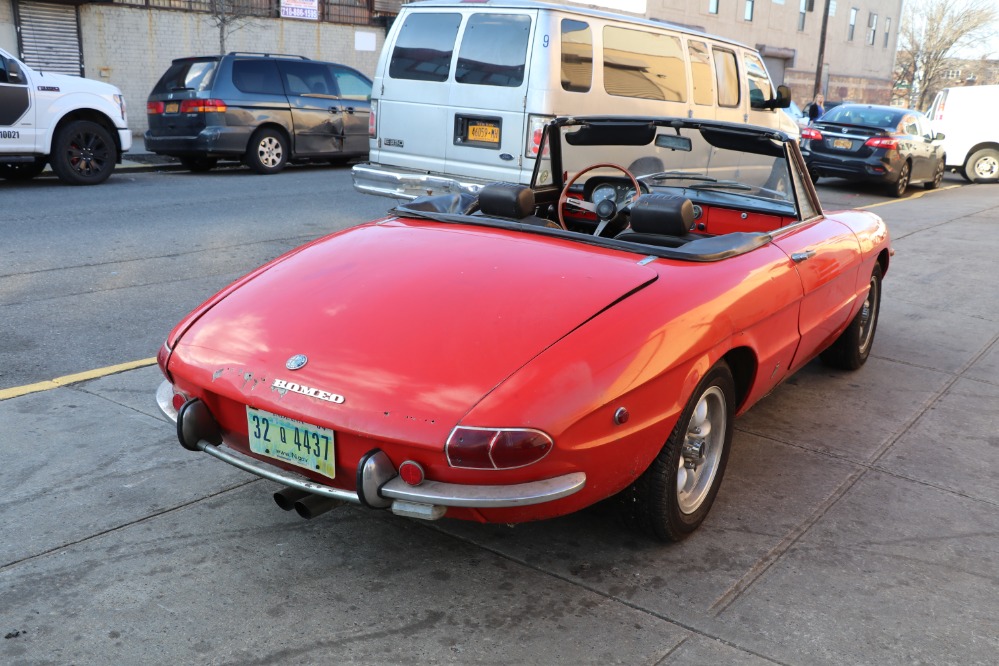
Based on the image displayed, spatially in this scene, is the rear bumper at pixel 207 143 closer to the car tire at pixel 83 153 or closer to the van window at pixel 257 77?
the van window at pixel 257 77

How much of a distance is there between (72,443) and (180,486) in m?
0.67

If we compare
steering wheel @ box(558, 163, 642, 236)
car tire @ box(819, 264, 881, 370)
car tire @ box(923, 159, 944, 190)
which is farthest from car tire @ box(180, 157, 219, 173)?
car tire @ box(923, 159, 944, 190)

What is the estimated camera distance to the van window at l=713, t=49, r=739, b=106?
10.5 m

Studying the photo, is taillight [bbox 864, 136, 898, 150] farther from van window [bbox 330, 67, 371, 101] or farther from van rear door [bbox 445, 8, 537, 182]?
van rear door [bbox 445, 8, 537, 182]

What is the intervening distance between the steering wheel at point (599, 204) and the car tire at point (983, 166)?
17694 mm

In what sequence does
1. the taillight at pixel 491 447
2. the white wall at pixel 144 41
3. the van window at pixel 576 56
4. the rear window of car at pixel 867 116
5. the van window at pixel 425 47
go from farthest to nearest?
the white wall at pixel 144 41, the rear window of car at pixel 867 116, the van window at pixel 425 47, the van window at pixel 576 56, the taillight at pixel 491 447

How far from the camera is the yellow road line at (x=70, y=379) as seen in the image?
4602 mm

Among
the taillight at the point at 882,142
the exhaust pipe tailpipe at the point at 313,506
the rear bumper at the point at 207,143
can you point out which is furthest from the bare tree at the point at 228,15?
the exhaust pipe tailpipe at the point at 313,506

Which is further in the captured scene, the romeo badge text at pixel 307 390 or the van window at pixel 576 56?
the van window at pixel 576 56

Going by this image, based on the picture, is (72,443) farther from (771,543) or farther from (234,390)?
(771,543)

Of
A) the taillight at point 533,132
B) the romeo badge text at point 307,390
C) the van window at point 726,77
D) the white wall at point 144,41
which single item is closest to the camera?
the romeo badge text at point 307,390

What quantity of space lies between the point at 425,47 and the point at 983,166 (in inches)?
584

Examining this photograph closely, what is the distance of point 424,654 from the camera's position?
2689mm

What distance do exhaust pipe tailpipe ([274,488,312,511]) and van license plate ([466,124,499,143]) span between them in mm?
6303
